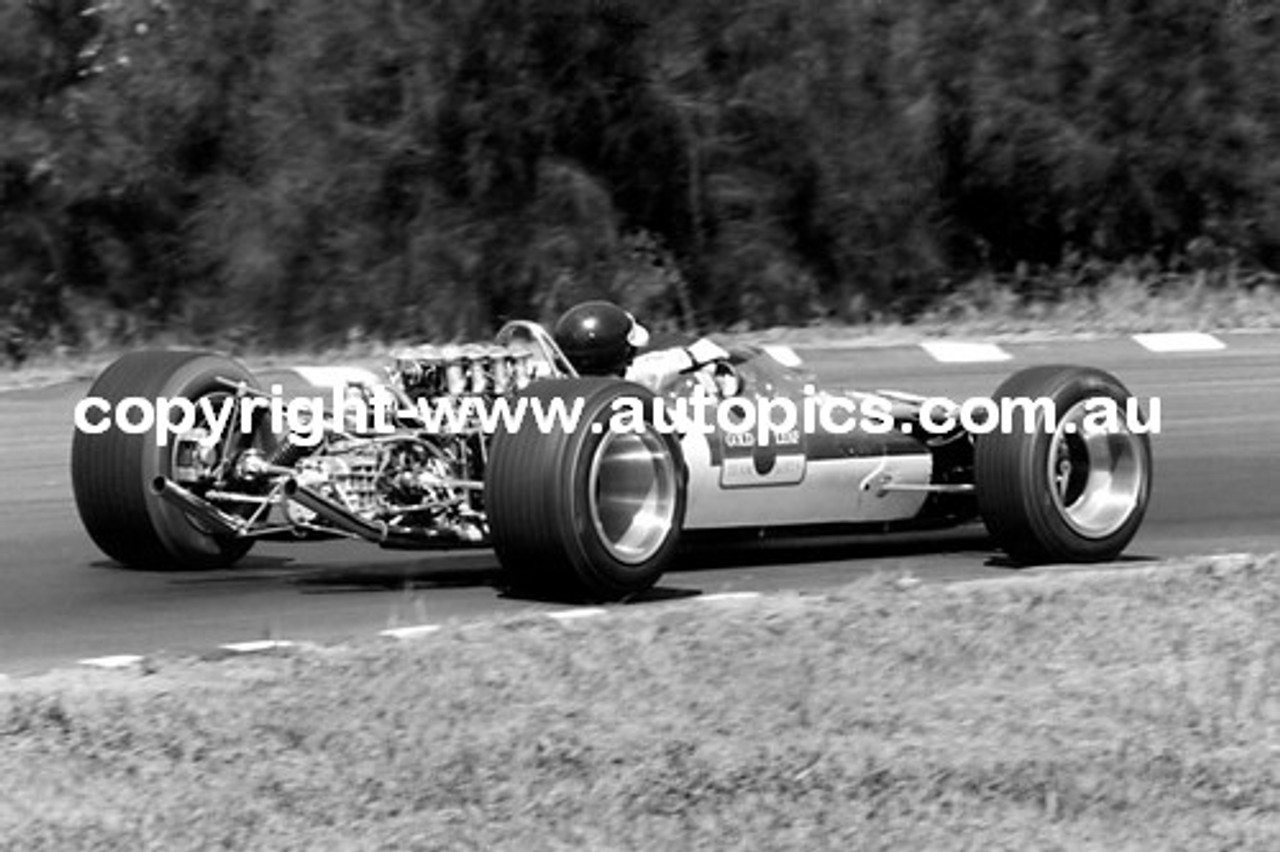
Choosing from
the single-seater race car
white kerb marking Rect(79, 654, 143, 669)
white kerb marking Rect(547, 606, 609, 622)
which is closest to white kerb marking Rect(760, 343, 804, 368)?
the single-seater race car

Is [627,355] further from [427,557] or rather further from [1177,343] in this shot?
[1177,343]

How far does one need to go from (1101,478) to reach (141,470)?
347 centimetres

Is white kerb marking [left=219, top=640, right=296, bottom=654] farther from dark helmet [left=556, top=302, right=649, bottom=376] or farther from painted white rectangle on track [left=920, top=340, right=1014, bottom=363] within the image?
painted white rectangle on track [left=920, top=340, right=1014, bottom=363]

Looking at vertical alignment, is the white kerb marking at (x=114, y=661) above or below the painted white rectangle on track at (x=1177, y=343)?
below

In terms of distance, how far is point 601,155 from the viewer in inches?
794

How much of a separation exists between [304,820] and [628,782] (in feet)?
2.51

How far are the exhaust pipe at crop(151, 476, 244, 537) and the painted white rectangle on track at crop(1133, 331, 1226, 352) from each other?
7114mm

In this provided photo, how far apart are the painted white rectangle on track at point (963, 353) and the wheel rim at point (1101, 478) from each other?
14.8ft

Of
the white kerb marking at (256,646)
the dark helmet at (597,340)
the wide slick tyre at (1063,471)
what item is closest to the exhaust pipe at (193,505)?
the white kerb marking at (256,646)

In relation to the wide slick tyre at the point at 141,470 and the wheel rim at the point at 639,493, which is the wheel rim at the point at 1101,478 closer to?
the wheel rim at the point at 639,493

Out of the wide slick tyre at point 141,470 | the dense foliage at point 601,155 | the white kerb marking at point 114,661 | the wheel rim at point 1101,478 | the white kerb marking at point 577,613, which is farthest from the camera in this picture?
the dense foliage at point 601,155

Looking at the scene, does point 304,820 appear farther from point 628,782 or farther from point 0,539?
point 0,539

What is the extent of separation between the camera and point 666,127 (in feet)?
66.2

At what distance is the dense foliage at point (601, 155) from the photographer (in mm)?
19734
